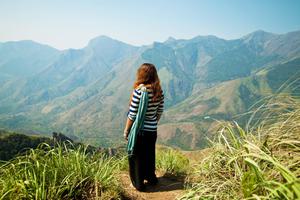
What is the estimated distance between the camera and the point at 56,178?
3754 millimetres

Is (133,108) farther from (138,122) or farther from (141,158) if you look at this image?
(141,158)

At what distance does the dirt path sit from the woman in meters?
0.19

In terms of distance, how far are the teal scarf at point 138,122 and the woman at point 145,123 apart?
0.07 metres

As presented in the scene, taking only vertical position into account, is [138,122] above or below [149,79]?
below

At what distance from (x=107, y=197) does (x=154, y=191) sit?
1.82 m

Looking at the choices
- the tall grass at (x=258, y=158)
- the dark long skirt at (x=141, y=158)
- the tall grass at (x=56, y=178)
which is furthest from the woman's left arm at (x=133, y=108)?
the tall grass at (x=258, y=158)

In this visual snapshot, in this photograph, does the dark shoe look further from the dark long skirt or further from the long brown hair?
the long brown hair

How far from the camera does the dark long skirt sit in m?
5.53

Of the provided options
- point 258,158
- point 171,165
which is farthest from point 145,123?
point 258,158

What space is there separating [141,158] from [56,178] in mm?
2146

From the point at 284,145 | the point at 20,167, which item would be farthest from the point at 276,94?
the point at 20,167

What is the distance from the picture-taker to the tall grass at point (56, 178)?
329 cm

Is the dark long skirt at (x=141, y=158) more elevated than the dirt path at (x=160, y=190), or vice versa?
the dark long skirt at (x=141, y=158)

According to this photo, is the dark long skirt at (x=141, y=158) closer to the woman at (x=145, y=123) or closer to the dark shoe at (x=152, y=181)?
the woman at (x=145, y=123)
